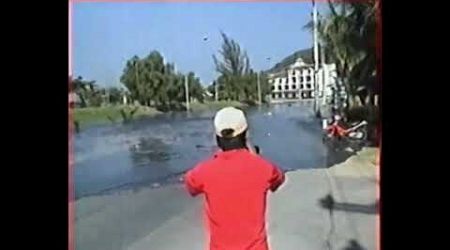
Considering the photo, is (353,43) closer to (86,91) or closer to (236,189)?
(236,189)

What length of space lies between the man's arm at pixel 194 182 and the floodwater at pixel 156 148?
14 centimetres

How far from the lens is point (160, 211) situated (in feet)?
9.46

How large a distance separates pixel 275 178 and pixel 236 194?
0.42ft

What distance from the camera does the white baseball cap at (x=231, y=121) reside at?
2.63 meters

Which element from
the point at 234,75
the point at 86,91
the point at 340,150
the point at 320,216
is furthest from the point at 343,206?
the point at 86,91

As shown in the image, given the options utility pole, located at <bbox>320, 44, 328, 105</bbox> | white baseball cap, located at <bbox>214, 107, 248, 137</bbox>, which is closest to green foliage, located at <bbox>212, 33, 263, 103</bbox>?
white baseball cap, located at <bbox>214, 107, 248, 137</bbox>

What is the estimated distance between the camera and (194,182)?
2.62 metres
